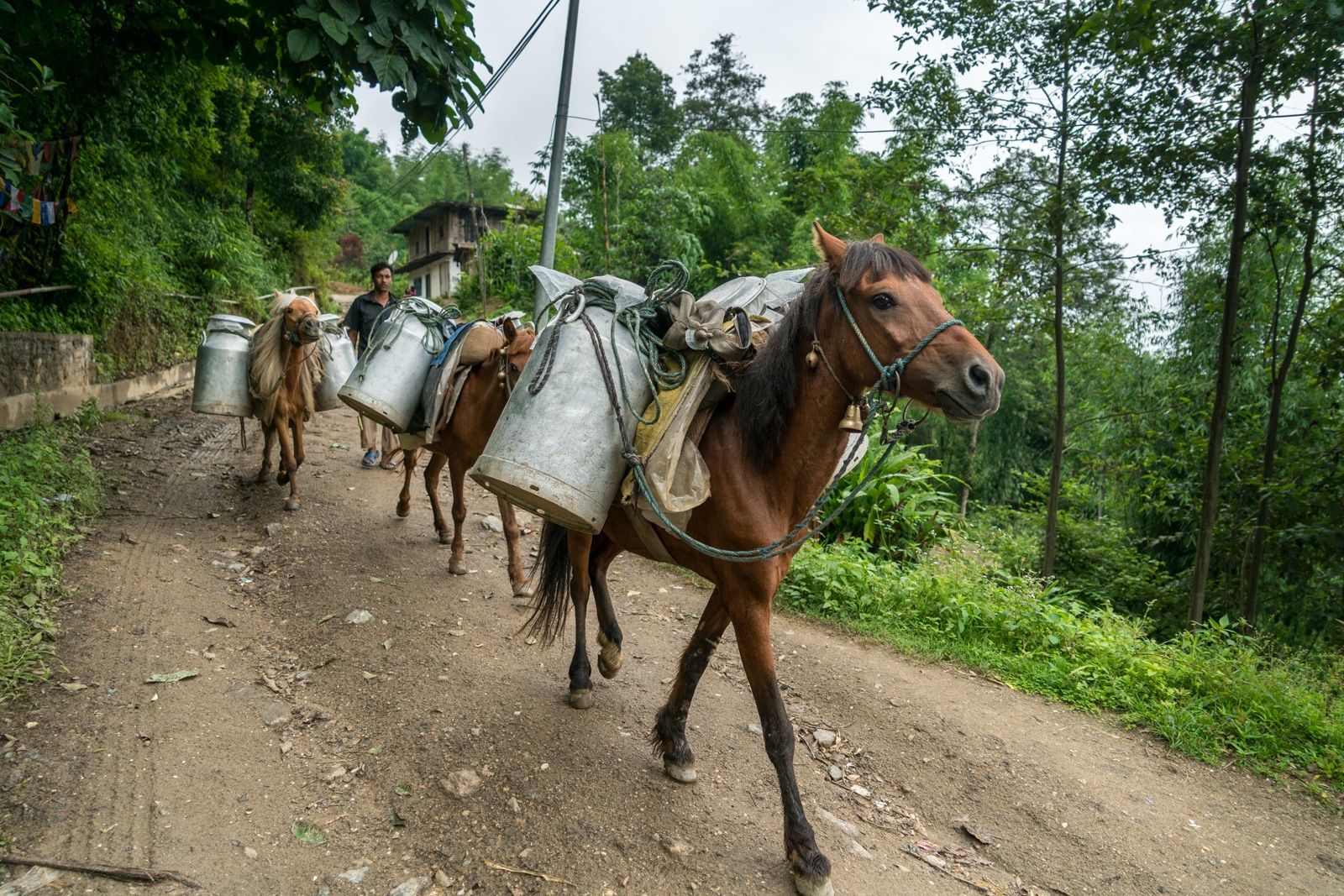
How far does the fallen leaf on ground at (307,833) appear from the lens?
2.65 m

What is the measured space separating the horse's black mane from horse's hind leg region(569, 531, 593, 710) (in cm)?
136

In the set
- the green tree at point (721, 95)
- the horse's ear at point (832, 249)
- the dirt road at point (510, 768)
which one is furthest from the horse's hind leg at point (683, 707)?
the green tree at point (721, 95)

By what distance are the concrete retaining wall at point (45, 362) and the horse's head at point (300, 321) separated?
3.03 metres

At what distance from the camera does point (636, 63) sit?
1257 inches

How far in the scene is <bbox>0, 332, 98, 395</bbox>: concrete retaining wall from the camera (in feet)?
23.1

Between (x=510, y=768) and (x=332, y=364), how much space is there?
5134 mm

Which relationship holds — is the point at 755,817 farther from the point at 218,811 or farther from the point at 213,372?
the point at 213,372

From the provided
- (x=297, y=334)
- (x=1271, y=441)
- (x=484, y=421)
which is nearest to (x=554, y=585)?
(x=484, y=421)

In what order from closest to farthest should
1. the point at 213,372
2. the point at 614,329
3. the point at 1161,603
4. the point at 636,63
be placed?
the point at 614,329, the point at 213,372, the point at 1161,603, the point at 636,63

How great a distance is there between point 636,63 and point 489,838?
34683 mm

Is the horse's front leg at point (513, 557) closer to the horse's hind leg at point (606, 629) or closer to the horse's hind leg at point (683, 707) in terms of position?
the horse's hind leg at point (606, 629)

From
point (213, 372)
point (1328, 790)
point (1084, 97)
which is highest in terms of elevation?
point (1084, 97)

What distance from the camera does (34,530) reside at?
461 cm

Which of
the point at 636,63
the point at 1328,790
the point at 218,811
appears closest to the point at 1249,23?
the point at 1328,790
